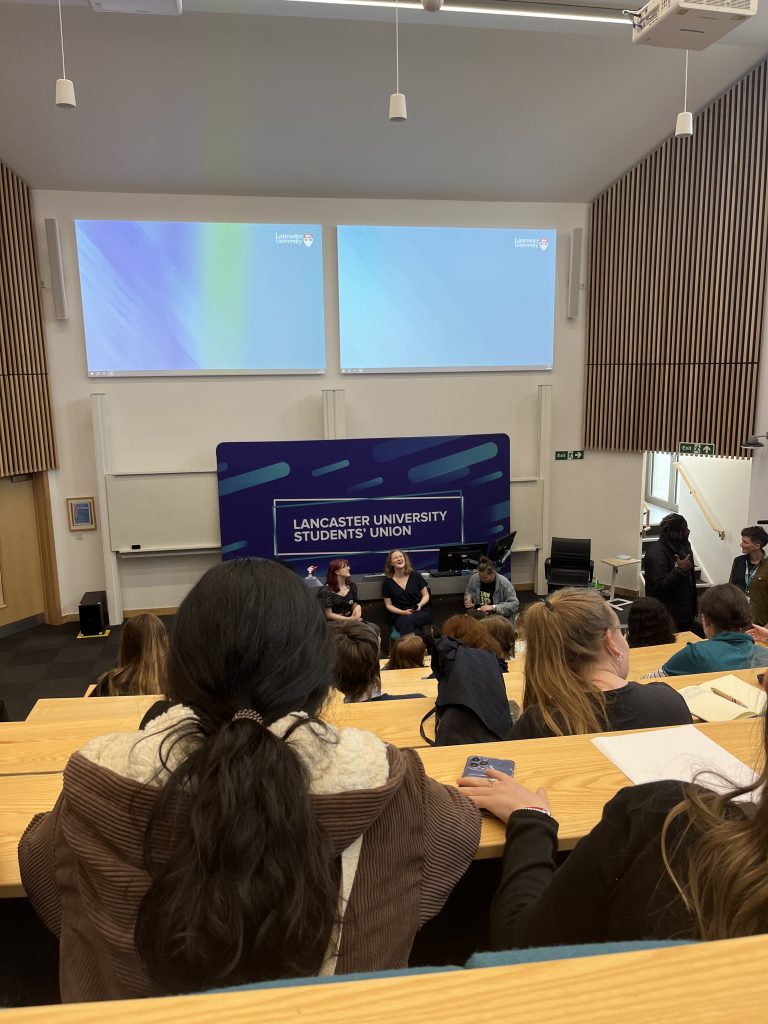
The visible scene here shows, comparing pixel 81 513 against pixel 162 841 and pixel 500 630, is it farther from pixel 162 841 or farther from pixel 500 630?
pixel 162 841

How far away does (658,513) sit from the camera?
10570mm

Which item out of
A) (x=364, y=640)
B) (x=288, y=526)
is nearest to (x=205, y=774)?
(x=364, y=640)

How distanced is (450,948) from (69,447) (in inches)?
307

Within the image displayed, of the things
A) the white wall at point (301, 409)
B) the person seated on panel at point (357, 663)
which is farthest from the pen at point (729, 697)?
the white wall at point (301, 409)

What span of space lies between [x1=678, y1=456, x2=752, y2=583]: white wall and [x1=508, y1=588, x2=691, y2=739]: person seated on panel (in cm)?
665

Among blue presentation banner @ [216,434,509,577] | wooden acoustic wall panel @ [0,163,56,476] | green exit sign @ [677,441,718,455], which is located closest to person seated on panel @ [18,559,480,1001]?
blue presentation banner @ [216,434,509,577]

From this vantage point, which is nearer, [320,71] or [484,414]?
[320,71]

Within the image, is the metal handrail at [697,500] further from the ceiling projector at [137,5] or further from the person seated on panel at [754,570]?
the ceiling projector at [137,5]

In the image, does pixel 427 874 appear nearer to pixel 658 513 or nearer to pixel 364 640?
pixel 364 640

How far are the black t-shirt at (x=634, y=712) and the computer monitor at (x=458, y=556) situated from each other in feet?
17.5

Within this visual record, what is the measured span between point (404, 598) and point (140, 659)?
347 centimetres

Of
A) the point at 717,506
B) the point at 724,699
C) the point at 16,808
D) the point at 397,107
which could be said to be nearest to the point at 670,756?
the point at 724,699

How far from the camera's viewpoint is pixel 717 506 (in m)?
8.81

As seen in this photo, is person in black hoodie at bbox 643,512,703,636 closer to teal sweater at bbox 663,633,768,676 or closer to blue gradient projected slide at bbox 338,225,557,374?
teal sweater at bbox 663,633,768,676
